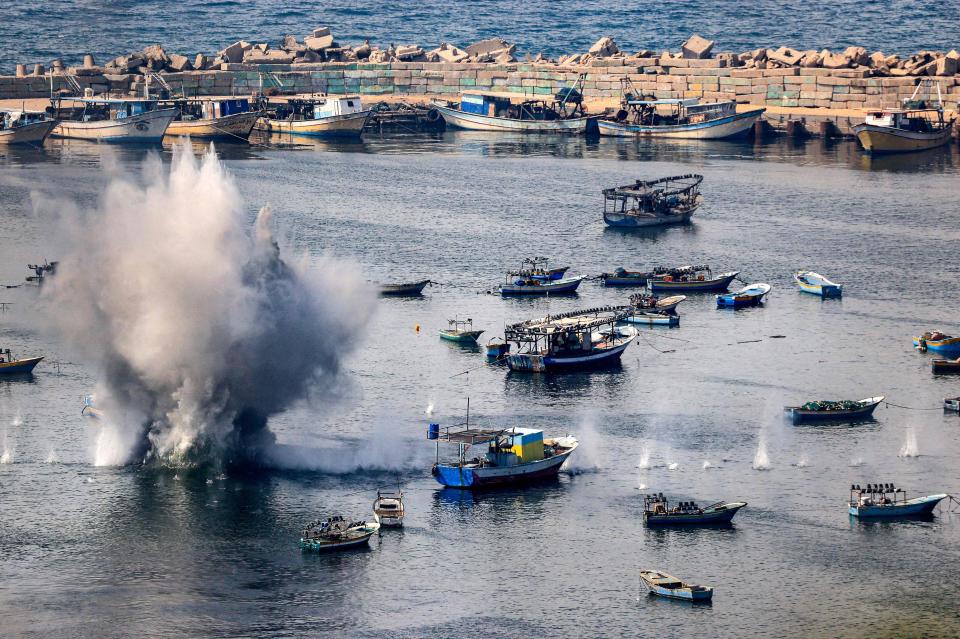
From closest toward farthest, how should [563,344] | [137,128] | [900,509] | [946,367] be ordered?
[900,509]
[946,367]
[563,344]
[137,128]

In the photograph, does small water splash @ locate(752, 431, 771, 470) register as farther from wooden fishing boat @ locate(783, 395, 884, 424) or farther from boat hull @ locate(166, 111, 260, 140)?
boat hull @ locate(166, 111, 260, 140)

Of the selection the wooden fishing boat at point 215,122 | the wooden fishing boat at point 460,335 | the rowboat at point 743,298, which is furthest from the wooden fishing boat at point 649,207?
the wooden fishing boat at point 215,122

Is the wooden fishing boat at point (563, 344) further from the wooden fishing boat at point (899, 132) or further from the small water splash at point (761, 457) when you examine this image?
the wooden fishing boat at point (899, 132)

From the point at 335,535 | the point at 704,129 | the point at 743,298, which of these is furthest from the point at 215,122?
the point at 335,535

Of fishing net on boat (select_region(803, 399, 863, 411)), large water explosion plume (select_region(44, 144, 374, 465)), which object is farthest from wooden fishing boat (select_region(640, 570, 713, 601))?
fishing net on boat (select_region(803, 399, 863, 411))

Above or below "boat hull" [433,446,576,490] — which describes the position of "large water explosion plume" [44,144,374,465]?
above

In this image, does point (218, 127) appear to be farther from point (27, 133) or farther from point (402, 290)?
point (402, 290)

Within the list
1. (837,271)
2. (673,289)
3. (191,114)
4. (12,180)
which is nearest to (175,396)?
(673,289)
